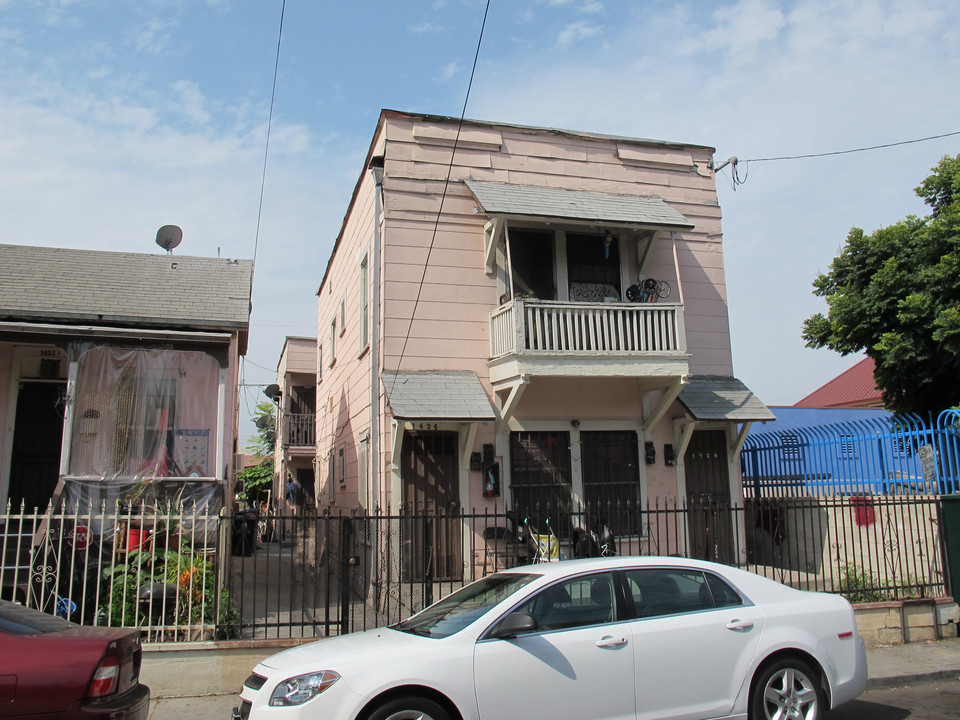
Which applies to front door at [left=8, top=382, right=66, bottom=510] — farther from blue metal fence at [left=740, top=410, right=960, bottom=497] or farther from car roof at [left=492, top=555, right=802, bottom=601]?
blue metal fence at [left=740, top=410, right=960, bottom=497]

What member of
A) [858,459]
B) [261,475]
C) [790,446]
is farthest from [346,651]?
[261,475]

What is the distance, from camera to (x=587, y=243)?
12.6 metres

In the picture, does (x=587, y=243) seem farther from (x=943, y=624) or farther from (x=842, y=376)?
(x=842, y=376)

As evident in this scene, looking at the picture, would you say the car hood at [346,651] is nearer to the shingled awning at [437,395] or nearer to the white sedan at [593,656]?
the white sedan at [593,656]

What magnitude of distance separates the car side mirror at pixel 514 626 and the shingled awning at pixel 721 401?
24.3 feet

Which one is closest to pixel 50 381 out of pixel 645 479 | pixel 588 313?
pixel 588 313

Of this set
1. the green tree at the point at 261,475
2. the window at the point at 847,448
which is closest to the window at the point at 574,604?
the window at the point at 847,448

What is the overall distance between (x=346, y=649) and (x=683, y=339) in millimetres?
7867

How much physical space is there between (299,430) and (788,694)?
20.1 metres

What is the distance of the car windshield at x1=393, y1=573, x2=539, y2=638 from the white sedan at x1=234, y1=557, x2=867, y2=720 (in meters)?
0.02

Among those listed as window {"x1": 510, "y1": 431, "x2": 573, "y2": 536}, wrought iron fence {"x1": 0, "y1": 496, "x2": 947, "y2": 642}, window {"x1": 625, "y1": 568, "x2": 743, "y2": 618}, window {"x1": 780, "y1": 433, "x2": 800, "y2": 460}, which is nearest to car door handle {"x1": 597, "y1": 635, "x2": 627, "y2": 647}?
window {"x1": 625, "y1": 568, "x2": 743, "y2": 618}

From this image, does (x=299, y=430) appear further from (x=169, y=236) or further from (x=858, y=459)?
(x=858, y=459)

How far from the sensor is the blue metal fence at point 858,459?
10.3 meters

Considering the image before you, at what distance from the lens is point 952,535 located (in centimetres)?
975
